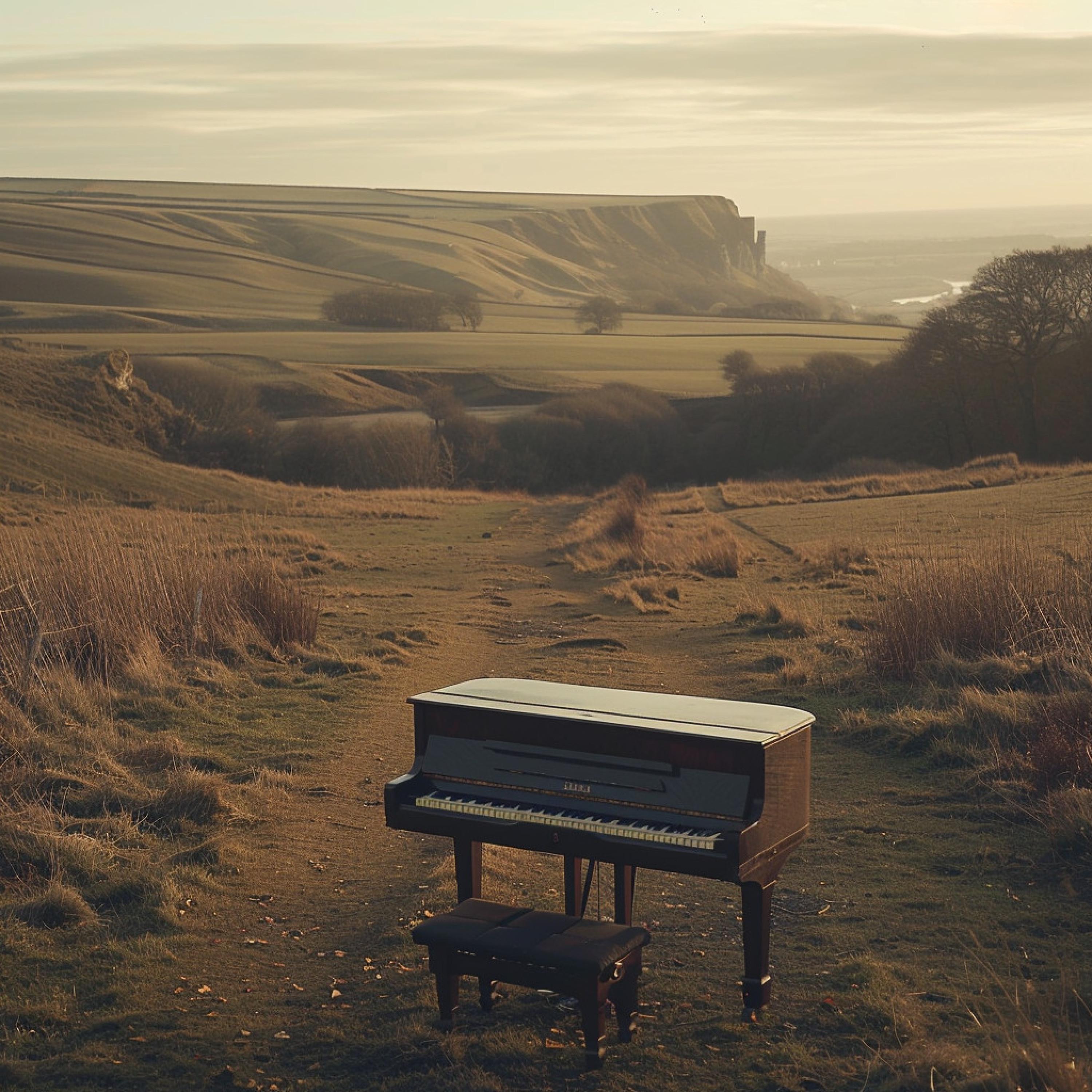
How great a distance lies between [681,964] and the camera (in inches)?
288

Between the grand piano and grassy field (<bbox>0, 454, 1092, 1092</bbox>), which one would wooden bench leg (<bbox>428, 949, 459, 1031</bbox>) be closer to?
grassy field (<bbox>0, 454, 1092, 1092</bbox>)

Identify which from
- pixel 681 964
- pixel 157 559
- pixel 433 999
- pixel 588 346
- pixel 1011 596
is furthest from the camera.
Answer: pixel 588 346

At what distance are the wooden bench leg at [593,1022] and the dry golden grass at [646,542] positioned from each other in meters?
20.5

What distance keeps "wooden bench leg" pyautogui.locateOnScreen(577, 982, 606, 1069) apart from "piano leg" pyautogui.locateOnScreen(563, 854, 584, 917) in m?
1.45

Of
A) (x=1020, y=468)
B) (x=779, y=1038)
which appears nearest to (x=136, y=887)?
(x=779, y=1038)

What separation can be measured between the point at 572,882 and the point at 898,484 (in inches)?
1473

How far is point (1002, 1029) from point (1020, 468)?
39.3 metres

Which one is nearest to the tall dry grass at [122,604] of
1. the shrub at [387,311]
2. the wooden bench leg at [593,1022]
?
the wooden bench leg at [593,1022]

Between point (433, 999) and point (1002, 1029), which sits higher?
point (1002, 1029)

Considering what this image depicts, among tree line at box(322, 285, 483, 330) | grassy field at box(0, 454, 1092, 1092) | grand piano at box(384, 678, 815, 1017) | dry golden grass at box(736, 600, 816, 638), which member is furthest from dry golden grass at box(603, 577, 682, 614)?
tree line at box(322, 285, 483, 330)

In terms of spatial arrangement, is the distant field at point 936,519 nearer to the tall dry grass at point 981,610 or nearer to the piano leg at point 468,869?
the tall dry grass at point 981,610

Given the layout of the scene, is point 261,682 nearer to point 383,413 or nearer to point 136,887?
point 136,887

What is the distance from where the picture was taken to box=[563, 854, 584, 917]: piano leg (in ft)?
24.2

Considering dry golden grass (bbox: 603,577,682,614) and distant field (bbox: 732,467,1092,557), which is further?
distant field (bbox: 732,467,1092,557)
